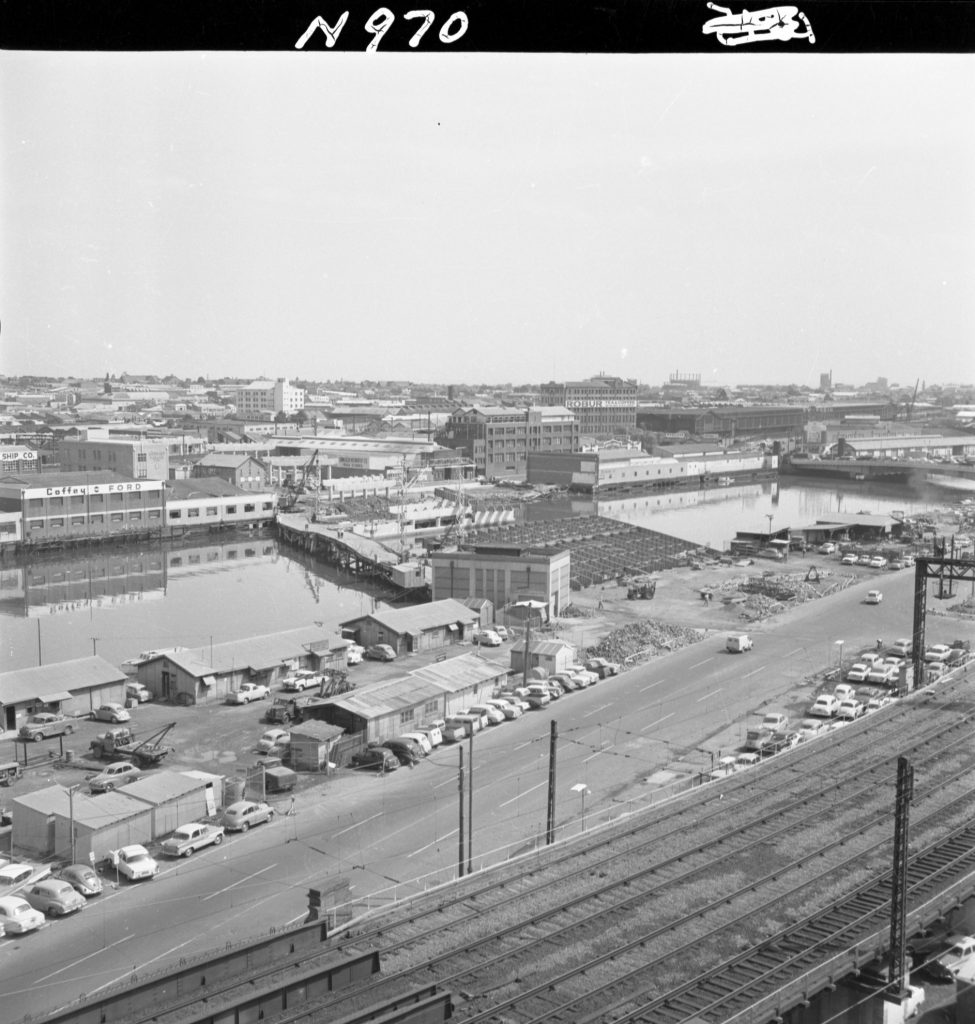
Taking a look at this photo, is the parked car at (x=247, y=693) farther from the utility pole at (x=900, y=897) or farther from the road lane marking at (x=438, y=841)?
the utility pole at (x=900, y=897)

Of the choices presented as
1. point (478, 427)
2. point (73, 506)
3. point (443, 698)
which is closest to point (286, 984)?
point (443, 698)

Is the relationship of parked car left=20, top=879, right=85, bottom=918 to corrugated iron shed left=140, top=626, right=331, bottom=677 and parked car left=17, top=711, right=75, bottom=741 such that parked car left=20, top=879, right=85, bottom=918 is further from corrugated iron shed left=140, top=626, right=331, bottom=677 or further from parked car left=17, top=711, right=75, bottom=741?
corrugated iron shed left=140, top=626, right=331, bottom=677

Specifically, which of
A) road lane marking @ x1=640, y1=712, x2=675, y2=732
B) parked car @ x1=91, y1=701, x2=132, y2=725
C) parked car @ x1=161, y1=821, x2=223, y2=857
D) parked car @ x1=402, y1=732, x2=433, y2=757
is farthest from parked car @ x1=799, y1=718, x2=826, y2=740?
parked car @ x1=91, y1=701, x2=132, y2=725

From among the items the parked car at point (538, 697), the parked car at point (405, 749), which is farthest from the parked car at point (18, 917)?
the parked car at point (538, 697)

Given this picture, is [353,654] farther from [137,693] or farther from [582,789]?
[582,789]

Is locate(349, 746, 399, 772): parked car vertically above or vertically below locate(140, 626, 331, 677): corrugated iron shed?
below

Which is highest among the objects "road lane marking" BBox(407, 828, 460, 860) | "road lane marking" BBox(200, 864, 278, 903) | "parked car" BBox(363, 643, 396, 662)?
"road lane marking" BBox(407, 828, 460, 860)

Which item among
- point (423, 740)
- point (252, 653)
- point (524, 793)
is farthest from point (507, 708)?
point (252, 653)
